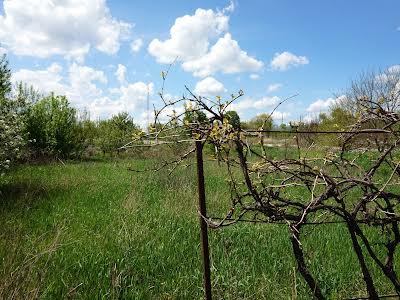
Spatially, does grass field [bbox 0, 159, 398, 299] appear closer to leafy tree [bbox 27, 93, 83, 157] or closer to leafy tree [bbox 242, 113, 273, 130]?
leafy tree [bbox 242, 113, 273, 130]

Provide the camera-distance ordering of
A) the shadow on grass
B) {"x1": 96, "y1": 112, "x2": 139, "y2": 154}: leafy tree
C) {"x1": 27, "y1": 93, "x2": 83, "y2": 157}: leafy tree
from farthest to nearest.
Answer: {"x1": 96, "y1": 112, "x2": 139, "y2": 154}: leafy tree
{"x1": 27, "y1": 93, "x2": 83, "y2": 157}: leafy tree
the shadow on grass

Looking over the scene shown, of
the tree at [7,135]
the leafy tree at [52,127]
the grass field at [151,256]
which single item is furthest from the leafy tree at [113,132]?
the grass field at [151,256]

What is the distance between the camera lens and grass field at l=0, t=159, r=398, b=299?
360 centimetres

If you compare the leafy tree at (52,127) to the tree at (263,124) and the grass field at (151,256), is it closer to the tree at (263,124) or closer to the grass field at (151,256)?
the grass field at (151,256)

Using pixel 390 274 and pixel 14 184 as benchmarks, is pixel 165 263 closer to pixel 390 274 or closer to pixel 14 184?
pixel 390 274

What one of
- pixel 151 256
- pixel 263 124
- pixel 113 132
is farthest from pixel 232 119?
pixel 113 132

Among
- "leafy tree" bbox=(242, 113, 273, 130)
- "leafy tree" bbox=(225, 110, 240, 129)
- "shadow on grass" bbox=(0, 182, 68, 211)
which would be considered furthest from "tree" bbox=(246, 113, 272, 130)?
"shadow on grass" bbox=(0, 182, 68, 211)

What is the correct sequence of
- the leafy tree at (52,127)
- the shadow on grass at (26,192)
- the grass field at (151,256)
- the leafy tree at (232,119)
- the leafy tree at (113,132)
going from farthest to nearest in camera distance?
the leafy tree at (113,132) → the leafy tree at (52,127) → the shadow on grass at (26,192) → the grass field at (151,256) → the leafy tree at (232,119)

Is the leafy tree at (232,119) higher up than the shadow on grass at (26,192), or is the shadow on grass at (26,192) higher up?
the leafy tree at (232,119)

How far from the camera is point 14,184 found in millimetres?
10086

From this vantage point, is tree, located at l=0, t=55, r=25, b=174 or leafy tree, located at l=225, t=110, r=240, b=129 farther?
tree, located at l=0, t=55, r=25, b=174

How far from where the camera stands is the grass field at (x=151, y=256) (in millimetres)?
3604

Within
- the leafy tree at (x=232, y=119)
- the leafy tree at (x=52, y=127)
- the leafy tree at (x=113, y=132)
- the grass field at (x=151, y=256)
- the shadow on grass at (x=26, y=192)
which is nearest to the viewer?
the leafy tree at (x=232, y=119)

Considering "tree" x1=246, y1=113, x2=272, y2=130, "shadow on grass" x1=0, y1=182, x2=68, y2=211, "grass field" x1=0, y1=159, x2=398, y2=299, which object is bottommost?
"grass field" x1=0, y1=159, x2=398, y2=299
